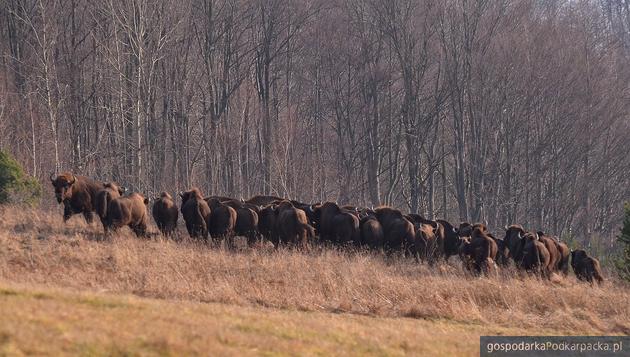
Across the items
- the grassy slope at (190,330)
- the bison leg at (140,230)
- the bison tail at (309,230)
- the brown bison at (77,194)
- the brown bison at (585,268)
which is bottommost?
the brown bison at (585,268)

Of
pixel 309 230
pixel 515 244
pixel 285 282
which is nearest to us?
pixel 285 282

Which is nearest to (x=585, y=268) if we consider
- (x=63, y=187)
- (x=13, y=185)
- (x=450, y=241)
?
(x=450, y=241)

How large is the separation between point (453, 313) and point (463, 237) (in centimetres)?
1150

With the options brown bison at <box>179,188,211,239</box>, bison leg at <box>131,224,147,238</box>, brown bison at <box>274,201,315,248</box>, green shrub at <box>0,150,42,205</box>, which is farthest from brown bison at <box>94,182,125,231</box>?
brown bison at <box>274,201,315,248</box>

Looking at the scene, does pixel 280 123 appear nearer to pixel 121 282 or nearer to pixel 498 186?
pixel 498 186

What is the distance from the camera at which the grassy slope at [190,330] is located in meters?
9.61

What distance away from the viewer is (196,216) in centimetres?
2533

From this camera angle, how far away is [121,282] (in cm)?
1728

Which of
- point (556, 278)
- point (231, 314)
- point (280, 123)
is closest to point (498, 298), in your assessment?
point (556, 278)

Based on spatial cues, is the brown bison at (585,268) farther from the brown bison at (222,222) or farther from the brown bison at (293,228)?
the brown bison at (222,222)

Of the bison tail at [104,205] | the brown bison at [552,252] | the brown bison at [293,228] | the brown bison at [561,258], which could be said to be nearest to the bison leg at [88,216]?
the bison tail at [104,205]

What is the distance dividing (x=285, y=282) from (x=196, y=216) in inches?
279

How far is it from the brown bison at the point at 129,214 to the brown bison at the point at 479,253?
8.96m

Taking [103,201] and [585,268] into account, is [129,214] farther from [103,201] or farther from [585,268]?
[585,268]
